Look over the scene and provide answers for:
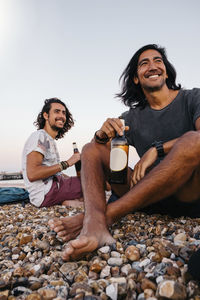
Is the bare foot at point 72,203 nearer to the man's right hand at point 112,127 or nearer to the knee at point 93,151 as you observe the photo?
the knee at point 93,151

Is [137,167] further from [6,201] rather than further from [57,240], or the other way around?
[6,201]

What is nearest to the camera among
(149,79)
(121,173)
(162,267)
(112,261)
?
(162,267)

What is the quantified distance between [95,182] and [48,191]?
7.54ft

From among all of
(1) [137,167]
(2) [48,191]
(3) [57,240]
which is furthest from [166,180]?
(2) [48,191]

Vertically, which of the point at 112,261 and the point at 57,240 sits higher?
the point at 112,261

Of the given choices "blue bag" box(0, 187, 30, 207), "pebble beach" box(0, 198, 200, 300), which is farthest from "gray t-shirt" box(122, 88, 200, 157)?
"blue bag" box(0, 187, 30, 207)

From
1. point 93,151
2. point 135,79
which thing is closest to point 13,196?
point 93,151

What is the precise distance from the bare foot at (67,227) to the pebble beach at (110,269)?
11cm

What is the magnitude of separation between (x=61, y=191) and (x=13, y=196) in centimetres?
148

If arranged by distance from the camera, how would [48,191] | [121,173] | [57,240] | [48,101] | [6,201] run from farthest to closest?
[48,101] → [6,201] → [48,191] → [121,173] → [57,240]

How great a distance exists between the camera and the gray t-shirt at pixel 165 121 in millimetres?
2529

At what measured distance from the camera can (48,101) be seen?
17.7ft

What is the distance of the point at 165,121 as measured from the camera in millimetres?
2648

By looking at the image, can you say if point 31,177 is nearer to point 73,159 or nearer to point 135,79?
point 73,159
